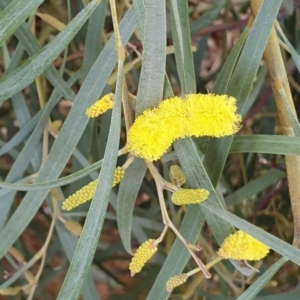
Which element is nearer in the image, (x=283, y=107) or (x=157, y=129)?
(x=157, y=129)

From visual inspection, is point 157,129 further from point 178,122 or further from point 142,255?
point 142,255

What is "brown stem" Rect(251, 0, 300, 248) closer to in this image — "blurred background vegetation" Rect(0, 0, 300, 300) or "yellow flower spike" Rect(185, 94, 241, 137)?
"blurred background vegetation" Rect(0, 0, 300, 300)

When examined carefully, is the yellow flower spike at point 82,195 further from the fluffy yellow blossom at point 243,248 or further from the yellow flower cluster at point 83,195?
the fluffy yellow blossom at point 243,248

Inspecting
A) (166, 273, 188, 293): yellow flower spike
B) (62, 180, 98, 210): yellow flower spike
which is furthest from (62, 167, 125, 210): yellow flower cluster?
(166, 273, 188, 293): yellow flower spike

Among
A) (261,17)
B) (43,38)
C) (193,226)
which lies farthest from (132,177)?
(43,38)

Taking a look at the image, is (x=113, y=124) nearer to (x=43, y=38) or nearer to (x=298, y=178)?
(x=298, y=178)

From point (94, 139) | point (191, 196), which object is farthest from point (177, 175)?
point (94, 139)
